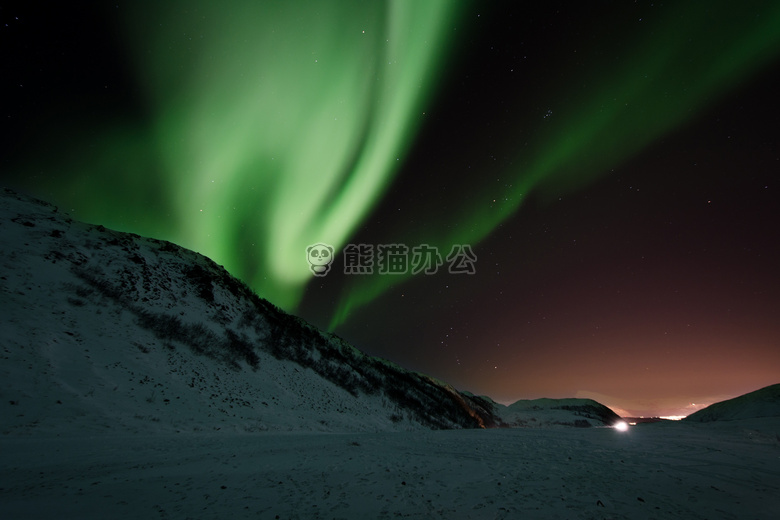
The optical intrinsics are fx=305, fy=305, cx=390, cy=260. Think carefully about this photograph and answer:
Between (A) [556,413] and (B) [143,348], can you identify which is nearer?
(B) [143,348]

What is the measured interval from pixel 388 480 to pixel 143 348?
868 inches

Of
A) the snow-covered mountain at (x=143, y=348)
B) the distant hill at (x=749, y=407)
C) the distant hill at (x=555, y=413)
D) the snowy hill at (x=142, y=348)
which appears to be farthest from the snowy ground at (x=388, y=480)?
the distant hill at (x=555, y=413)

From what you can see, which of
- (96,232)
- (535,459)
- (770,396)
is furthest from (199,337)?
(770,396)

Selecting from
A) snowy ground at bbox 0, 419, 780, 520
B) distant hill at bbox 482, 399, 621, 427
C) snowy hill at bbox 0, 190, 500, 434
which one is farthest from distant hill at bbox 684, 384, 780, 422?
distant hill at bbox 482, 399, 621, 427

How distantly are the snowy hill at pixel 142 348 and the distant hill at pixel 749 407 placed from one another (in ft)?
100

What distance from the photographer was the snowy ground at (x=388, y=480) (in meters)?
5.05

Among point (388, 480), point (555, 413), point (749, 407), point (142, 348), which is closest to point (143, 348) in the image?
point (142, 348)

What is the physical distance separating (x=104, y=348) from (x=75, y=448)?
1195 centimetres

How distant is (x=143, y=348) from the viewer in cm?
2092

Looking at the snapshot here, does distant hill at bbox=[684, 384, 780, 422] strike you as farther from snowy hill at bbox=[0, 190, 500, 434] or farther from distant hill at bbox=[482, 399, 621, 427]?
distant hill at bbox=[482, 399, 621, 427]

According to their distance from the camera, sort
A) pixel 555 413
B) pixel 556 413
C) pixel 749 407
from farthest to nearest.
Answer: pixel 555 413, pixel 556 413, pixel 749 407

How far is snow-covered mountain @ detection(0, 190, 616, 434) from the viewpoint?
13.9m

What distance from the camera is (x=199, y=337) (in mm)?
27219

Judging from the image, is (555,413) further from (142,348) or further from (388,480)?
(388,480)
